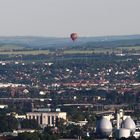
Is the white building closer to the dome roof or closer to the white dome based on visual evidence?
the dome roof

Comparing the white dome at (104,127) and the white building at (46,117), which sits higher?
the white dome at (104,127)

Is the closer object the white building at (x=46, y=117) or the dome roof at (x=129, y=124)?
the dome roof at (x=129, y=124)

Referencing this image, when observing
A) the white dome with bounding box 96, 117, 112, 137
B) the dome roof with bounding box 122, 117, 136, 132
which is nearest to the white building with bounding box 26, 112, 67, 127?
the dome roof with bounding box 122, 117, 136, 132

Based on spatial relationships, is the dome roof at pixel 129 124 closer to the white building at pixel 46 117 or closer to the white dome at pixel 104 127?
the white dome at pixel 104 127

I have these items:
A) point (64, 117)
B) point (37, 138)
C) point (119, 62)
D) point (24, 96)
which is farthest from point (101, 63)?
point (37, 138)

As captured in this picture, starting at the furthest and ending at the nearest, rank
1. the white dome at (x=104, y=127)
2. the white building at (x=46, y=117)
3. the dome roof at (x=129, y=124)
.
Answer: the white building at (x=46, y=117), the dome roof at (x=129, y=124), the white dome at (x=104, y=127)

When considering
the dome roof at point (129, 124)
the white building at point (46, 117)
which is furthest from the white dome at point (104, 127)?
the white building at point (46, 117)
